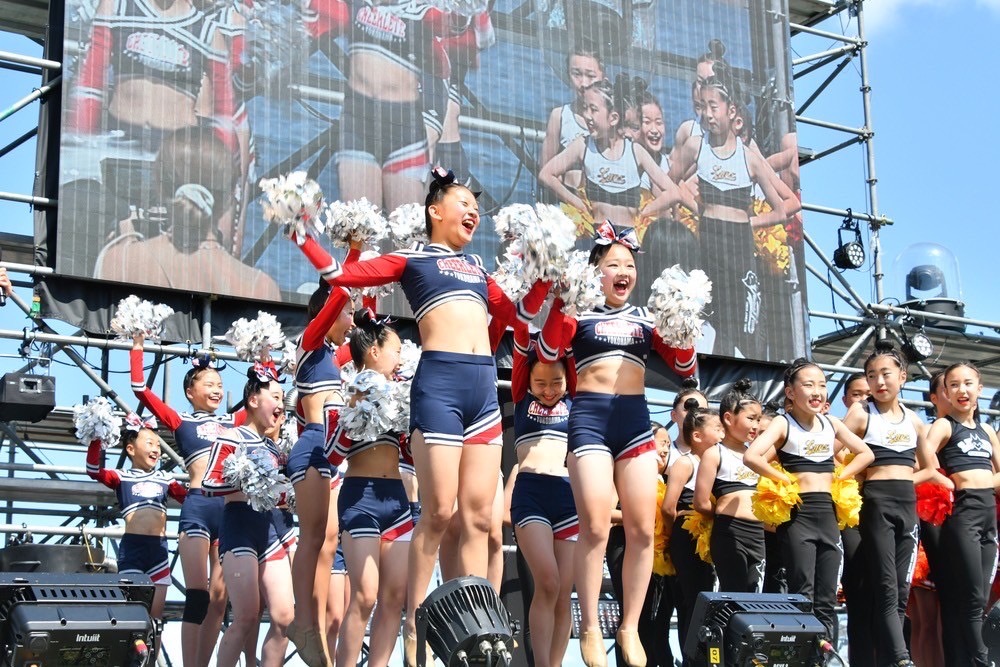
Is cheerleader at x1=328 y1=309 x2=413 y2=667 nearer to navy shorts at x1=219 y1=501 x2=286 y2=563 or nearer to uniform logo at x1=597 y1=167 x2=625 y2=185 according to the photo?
navy shorts at x1=219 y1=501 x2=286 y2=563

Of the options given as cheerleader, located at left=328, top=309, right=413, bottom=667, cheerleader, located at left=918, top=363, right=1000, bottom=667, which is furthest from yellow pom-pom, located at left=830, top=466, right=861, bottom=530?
cheerleader, located at left=328, top=309, right=413, bottom=667

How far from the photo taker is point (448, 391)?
4.61 metres

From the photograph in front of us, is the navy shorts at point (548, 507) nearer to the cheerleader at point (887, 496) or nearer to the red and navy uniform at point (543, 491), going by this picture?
the red and navy uniform at point (543, 491)

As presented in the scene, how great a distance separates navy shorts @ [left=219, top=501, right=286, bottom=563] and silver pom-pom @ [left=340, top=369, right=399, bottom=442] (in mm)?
960

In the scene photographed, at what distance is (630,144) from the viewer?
11672 mm

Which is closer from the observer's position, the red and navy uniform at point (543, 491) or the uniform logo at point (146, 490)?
the red and navy uniform at point (543, 491)

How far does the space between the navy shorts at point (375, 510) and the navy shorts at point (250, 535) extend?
0.76m

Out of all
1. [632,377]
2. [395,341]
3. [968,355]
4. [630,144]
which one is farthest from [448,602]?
[968,355]

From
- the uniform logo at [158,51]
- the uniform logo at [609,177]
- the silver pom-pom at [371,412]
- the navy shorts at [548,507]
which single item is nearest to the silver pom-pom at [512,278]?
the silver pom-pom at [371,412]

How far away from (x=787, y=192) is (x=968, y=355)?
3615mm

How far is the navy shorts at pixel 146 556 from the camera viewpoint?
26.2ft

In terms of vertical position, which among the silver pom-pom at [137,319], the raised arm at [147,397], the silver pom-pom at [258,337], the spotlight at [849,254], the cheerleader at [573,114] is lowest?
the raised arm at [147,397]

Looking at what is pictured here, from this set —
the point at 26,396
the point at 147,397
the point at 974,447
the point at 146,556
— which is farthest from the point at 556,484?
the point at 26,396

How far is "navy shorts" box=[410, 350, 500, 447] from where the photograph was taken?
4.57 metres
